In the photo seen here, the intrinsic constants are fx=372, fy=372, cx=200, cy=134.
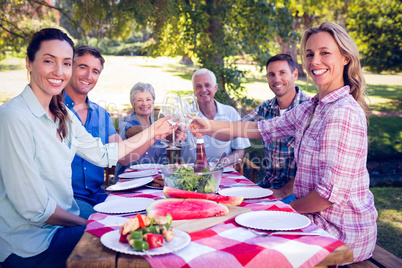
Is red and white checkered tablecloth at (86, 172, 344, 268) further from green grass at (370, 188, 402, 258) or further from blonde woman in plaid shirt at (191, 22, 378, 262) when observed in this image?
green grass at (370, 188, 402, 258)

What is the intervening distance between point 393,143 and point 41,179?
9004mm

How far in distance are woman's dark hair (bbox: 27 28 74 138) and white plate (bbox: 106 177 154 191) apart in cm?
52

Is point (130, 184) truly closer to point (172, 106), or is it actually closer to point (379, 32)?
point (172, 106)

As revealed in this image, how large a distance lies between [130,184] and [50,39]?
1182 millimetres

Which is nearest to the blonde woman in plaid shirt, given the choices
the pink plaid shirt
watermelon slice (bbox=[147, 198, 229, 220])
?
the pink plaid shirt

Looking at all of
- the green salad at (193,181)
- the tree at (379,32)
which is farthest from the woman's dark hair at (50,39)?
the tree at (379,32)

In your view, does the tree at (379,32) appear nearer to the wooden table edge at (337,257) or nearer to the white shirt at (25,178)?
the white shirt at (25,178)

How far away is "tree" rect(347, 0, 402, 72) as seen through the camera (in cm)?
1074

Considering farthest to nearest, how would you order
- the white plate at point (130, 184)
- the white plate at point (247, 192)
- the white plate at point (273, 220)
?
the white plate at point (130, 184) → the white plate at point (247, 192) → the white plate at point (273, 220)

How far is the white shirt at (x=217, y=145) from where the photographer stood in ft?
A: 14.5

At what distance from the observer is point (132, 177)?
3189 millimetres

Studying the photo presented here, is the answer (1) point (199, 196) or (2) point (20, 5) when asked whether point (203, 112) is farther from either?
(2) point (20, 5)

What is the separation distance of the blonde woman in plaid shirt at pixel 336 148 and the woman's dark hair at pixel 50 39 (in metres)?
1.71

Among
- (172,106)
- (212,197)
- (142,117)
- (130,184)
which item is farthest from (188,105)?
(142,117)
